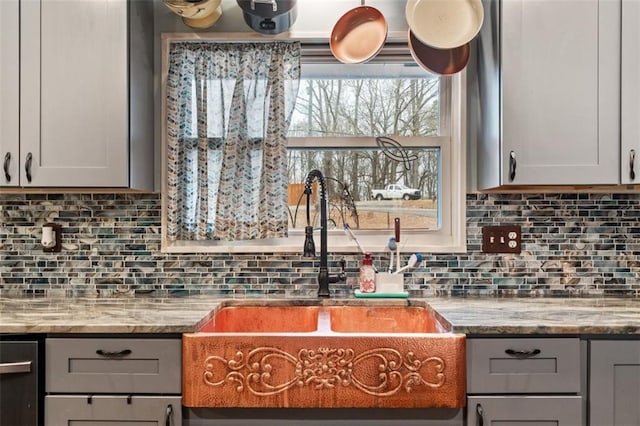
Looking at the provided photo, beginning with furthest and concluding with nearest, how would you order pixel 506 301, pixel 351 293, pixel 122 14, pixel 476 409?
pixel 351 293, pixel 506 301, pixel 122 14, pixel 476 409

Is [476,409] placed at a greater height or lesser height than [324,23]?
lesser

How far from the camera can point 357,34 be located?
6.49 feet

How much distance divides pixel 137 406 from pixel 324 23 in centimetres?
164

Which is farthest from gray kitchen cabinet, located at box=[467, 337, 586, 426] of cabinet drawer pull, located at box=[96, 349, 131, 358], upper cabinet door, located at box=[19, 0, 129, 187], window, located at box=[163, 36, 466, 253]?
upper cabinet door, located at box=[19, 0, 129, 187]

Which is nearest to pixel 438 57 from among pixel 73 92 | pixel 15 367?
pixel 73 92

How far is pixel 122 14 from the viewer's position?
178 cm

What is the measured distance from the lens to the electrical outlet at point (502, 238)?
6.70 feet

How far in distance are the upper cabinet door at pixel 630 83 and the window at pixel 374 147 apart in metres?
0.64

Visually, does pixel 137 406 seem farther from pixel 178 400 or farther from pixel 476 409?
pixel 476 409

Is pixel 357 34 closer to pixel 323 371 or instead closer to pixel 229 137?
pixel 229 137

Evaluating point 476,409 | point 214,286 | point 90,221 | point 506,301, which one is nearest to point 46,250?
point 90,221

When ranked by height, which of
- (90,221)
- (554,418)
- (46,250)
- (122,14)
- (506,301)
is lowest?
(554,418)

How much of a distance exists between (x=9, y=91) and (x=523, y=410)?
207cm

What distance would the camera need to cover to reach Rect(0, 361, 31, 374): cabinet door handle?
1437 millimetres
